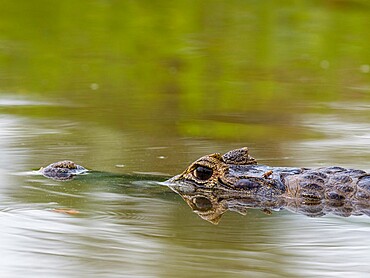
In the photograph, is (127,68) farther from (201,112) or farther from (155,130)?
(155,130)

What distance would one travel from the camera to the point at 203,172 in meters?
5.83

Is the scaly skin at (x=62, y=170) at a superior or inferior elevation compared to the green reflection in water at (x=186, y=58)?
inferior

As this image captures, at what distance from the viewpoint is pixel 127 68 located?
10969 mm

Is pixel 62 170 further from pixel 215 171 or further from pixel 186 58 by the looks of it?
pixel 186 58

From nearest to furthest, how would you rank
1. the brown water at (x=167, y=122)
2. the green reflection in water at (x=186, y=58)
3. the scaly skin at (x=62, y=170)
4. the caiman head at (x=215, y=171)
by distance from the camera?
the brown water at (x=167, y=122), the caiman head at (x=215, y=171), the scaly skin at (x=62, y=170), the green reflection in water at (x=186, y=58)

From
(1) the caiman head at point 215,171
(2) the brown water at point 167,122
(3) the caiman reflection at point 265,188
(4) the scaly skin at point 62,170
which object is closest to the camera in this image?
(2) the brown water at point 167,122

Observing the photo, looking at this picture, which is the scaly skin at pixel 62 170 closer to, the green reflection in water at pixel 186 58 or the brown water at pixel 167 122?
the brown water at pixel 167 122

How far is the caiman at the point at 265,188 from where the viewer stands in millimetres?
5465

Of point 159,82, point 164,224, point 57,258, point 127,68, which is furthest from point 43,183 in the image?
point 127,68

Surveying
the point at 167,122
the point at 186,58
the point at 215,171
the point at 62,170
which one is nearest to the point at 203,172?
the point at 215,171

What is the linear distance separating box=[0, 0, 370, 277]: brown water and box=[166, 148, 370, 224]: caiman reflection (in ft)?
0.41

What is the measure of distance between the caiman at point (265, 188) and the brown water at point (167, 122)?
0.12m

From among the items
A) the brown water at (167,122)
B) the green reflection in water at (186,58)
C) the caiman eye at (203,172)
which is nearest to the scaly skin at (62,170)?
the brown water at (167,122)

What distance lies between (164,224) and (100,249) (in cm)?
58
